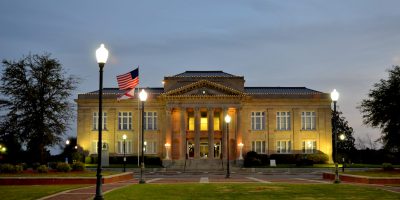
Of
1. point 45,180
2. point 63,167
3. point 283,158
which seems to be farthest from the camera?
point 283,158

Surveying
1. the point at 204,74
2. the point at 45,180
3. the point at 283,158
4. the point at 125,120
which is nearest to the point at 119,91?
the point at 125,120

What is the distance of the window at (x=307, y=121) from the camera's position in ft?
266

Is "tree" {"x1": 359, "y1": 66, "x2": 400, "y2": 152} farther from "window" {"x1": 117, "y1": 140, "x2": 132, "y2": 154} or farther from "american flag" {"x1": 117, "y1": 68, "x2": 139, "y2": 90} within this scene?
"window" {"x1": 117, "y1": 140, "x2": 132, "y2": 154}

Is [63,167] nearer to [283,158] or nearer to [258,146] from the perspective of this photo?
[283,158]

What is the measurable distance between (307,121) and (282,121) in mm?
3706

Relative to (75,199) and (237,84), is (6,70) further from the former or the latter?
(237,84)

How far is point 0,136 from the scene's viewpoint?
5181cm

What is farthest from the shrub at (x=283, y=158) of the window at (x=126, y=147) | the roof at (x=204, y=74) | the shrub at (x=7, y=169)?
the shrub at (x=7, y=169)

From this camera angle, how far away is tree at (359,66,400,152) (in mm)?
45281

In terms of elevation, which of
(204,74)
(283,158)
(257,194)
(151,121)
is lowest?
(283,158)

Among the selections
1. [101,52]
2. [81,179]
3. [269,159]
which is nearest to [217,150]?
[269,159]

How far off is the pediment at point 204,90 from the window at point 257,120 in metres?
5.50

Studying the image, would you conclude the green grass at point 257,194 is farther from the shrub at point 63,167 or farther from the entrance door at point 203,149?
the entrance door at point 203,149

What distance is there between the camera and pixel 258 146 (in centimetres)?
8100
